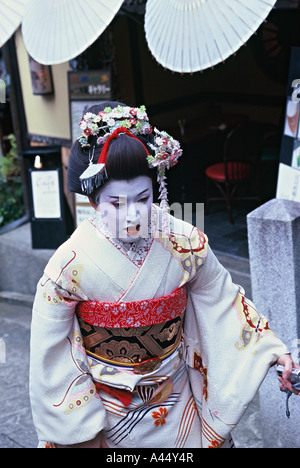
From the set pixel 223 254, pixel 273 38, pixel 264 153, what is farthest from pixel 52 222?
pixel 273 38

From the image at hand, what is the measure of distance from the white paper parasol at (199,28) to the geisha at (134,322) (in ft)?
3.82

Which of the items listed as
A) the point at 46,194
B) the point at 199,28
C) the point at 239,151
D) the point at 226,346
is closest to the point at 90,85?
the point at 46,194

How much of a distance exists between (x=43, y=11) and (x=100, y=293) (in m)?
2.36

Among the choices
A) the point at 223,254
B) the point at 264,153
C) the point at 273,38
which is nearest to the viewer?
the point at 223,254

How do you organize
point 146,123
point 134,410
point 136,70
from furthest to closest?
point 136,70 < point 134,410 < point 146,123

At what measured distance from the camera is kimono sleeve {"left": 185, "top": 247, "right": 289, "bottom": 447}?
249 centimetres

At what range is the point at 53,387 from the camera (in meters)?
2.40

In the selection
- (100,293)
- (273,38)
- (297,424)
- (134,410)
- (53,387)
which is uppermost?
(273,38)

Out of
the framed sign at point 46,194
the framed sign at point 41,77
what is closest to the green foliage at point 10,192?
the framed sign at point 46,194

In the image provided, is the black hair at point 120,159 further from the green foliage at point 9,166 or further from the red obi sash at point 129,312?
the green foliage at point 9,166

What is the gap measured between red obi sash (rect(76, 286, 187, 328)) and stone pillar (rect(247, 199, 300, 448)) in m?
0.97

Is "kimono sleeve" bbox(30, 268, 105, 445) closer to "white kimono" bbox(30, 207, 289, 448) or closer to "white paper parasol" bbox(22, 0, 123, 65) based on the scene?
"white kimono" bbox(30, 207, 289, 448)

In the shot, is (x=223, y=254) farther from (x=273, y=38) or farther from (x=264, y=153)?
(x=273, y=38)

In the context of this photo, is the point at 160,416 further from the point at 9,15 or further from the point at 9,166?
the point at 9,166
